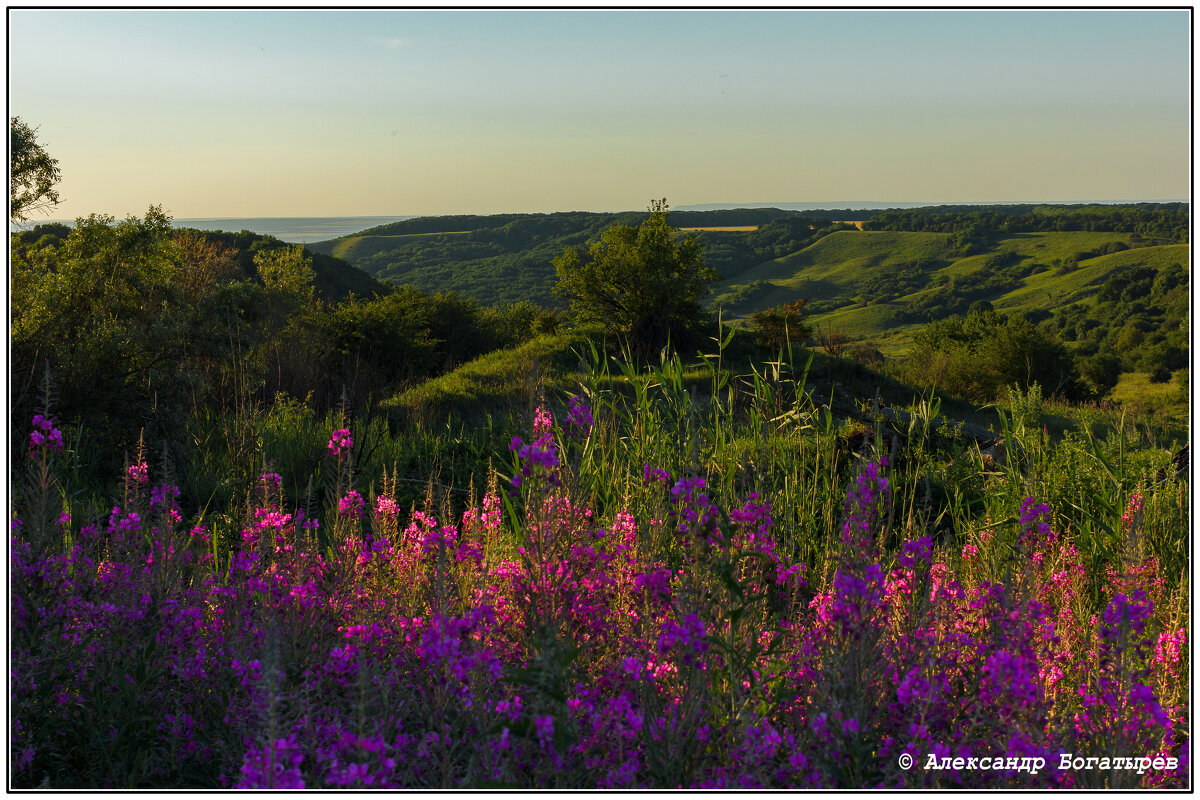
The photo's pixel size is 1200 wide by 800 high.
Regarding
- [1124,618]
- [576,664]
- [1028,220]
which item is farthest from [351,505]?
[1028,220]

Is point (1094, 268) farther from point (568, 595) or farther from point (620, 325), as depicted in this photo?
point (568, 595)

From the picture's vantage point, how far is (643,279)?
102 ft

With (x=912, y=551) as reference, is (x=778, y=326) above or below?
above

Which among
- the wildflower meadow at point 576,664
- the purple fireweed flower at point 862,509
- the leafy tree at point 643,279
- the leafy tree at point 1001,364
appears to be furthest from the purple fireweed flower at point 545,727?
the leafy tree at point 1001,364

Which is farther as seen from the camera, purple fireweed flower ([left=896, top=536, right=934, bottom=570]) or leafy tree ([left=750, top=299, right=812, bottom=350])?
leafy tree ([left=750, top=299, right=812, bottom=350])

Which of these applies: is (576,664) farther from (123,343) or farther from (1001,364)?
(1001,364)

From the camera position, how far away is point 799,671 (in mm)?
2277

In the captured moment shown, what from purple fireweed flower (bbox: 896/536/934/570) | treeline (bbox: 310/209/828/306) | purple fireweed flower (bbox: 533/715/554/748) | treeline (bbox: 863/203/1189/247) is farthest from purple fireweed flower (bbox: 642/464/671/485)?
treeline (bbox: 863/203/1189/247)

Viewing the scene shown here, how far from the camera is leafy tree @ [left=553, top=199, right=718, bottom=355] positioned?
30812mm

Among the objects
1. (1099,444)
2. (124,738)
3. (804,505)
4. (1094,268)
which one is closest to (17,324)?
(124,738)

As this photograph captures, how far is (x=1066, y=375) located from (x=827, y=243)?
429ft

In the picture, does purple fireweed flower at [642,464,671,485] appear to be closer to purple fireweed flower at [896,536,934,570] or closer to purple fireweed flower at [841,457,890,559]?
purple fireweed flower at [841,457,890,559]

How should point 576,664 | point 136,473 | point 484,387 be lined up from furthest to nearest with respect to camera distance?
1. point 484,387
2. point 136,473
3. point 576,664

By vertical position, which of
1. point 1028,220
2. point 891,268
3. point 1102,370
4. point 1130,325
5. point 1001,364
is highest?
point 1028,220
